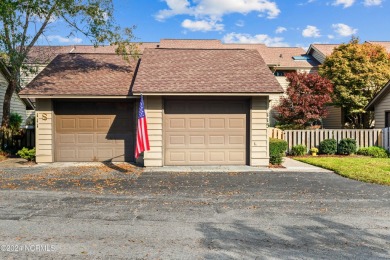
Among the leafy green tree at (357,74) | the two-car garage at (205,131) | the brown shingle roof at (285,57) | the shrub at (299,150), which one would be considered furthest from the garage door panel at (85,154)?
the brown shingle roof at (285,57)

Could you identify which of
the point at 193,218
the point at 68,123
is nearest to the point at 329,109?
the point at 68,123

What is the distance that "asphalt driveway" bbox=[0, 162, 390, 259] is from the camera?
181 inches

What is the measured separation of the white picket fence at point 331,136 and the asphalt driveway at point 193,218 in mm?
7112

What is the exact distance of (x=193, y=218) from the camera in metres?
6.18

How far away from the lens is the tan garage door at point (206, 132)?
1323 cm

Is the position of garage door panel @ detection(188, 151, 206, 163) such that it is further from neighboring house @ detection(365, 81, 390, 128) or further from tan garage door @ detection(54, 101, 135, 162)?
neighboring house @ detection(365, 81, 390, 128)

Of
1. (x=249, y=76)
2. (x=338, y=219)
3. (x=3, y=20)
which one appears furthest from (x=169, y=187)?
(x=3, y=20)

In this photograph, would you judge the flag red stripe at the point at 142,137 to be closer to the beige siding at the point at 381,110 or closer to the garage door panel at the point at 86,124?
the garage door panel at the point at 86,124

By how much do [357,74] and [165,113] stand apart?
1575cm

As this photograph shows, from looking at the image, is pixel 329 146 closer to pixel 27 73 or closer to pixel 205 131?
pixel 205 131

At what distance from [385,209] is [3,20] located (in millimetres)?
16036

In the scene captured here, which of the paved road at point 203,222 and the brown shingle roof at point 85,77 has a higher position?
the brown shingle roof at point 85,77

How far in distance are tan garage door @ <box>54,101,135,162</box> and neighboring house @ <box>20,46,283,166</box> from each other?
0.04 metres

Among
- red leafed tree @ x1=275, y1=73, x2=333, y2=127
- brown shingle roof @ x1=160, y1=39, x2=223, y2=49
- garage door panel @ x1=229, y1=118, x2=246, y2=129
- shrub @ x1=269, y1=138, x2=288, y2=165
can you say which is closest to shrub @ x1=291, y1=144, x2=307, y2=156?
red leafed tree @ x1=275, y1=73, x2=333, y2=127
